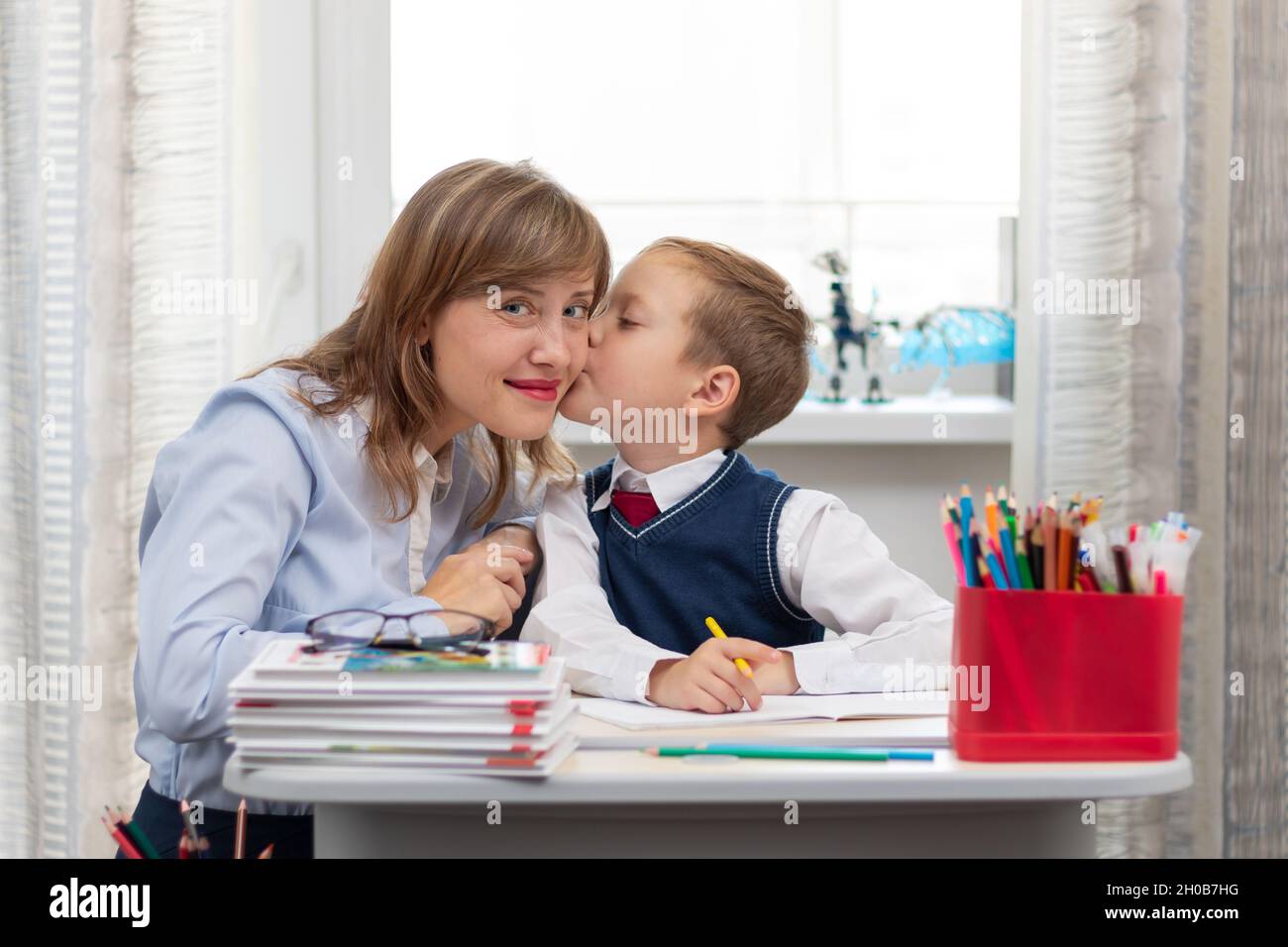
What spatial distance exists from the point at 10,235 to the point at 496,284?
875 mm

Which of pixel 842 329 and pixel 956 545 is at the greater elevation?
pixel 842 329

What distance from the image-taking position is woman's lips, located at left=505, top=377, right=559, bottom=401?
126cm

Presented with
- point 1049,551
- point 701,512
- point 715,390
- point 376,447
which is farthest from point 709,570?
point 1049,551

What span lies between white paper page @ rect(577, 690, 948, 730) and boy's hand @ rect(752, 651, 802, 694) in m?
0.03

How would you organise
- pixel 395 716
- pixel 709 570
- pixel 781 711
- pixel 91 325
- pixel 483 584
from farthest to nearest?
pixel 91 325 → pixel 709 570 → pixel 483 584 → pixel 781 711 → pixel 395 716

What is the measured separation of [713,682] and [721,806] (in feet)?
0.55

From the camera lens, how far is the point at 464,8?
7.25 ft

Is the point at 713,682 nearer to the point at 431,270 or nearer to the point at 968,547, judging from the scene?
the point at 968,547

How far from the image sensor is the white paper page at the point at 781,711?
0.97 meters

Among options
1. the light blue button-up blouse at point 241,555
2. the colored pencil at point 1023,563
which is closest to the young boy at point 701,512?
the light blue button-up blouse at point 241,555

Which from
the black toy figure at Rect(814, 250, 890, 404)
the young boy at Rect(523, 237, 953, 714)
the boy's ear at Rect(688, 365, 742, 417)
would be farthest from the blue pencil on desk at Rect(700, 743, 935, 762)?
the black toy figure at Rect(814, 250, 890, 404)

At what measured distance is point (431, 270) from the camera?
1238 millimetres

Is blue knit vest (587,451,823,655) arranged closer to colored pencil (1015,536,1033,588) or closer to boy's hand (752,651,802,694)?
boy's hand (752,651,802,694)

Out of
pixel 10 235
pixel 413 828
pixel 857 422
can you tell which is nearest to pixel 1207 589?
pixel 857 422
